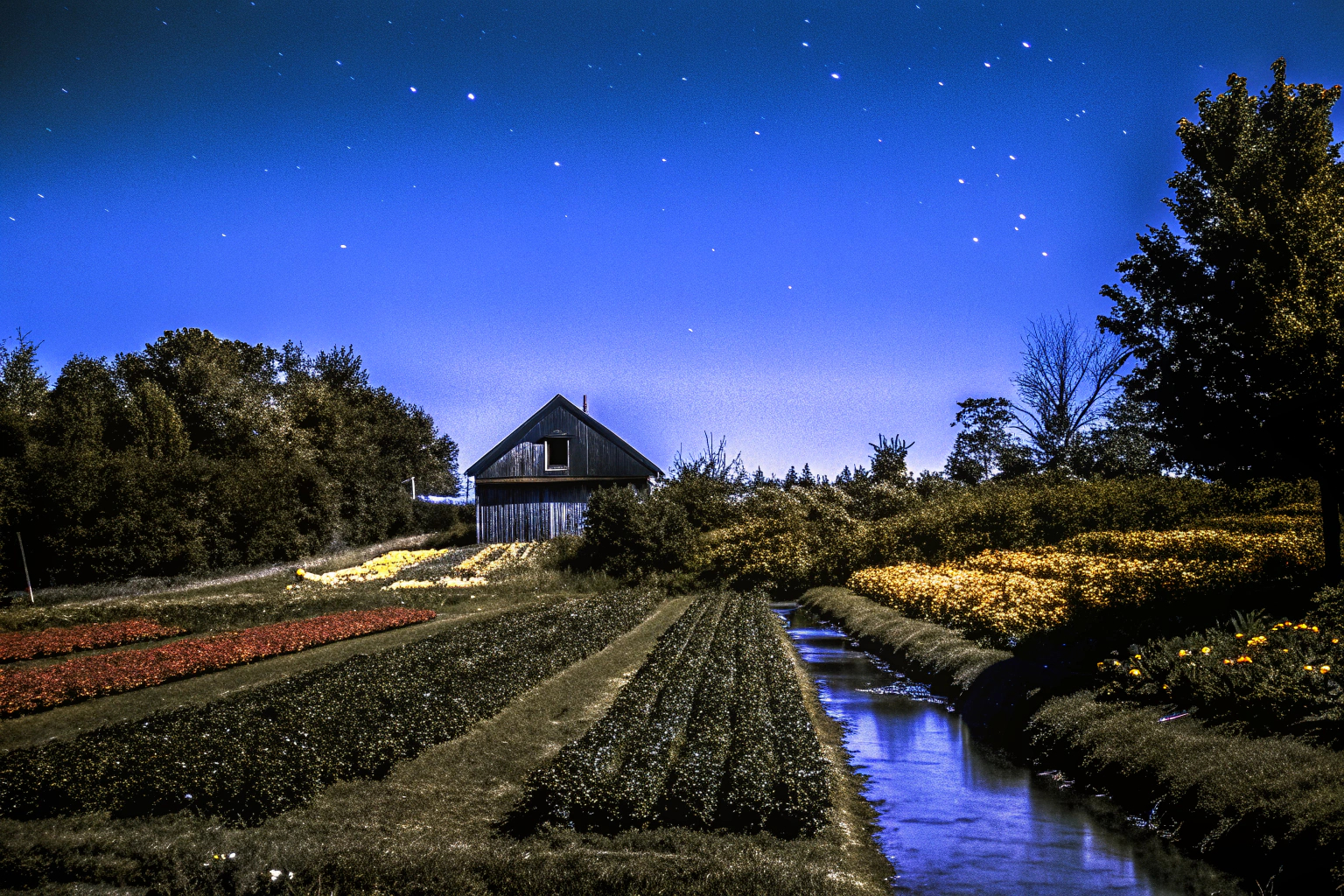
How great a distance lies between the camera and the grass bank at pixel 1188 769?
21.5 ft

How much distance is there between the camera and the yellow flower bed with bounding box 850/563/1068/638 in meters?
15.5

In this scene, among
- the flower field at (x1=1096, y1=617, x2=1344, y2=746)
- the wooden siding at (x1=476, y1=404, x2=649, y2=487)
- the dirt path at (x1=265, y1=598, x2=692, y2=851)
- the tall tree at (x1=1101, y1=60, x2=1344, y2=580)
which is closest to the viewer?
the dirt path at (x1=265, y1=598, x2=692, y2=851)

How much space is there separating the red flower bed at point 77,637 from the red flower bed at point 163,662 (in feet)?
5.10

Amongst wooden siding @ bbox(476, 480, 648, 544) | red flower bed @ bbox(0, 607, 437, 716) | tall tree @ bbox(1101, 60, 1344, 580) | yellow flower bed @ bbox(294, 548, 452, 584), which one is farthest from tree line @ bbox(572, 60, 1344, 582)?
wooden siding @ bbox(476, 480, 648, 544)

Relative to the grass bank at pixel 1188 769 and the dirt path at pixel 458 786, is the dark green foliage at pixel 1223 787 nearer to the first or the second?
the grass bank at pixel 1188 769

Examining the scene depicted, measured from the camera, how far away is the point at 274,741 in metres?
9.46

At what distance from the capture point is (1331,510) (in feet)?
44.6

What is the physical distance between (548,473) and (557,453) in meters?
1.22

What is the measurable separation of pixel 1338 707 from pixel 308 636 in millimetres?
18103

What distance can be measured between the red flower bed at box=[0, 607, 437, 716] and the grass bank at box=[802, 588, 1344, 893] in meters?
13.5

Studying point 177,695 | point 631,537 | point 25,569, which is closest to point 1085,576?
point 631,537

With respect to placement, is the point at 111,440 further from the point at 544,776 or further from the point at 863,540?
the point at 544,776

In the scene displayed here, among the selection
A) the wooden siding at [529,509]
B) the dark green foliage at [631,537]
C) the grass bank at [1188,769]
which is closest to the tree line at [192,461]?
the wooden siding at [529,509]

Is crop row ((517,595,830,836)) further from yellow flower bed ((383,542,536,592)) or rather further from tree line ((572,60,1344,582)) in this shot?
yellow flower bed ((383,542,536,592))
